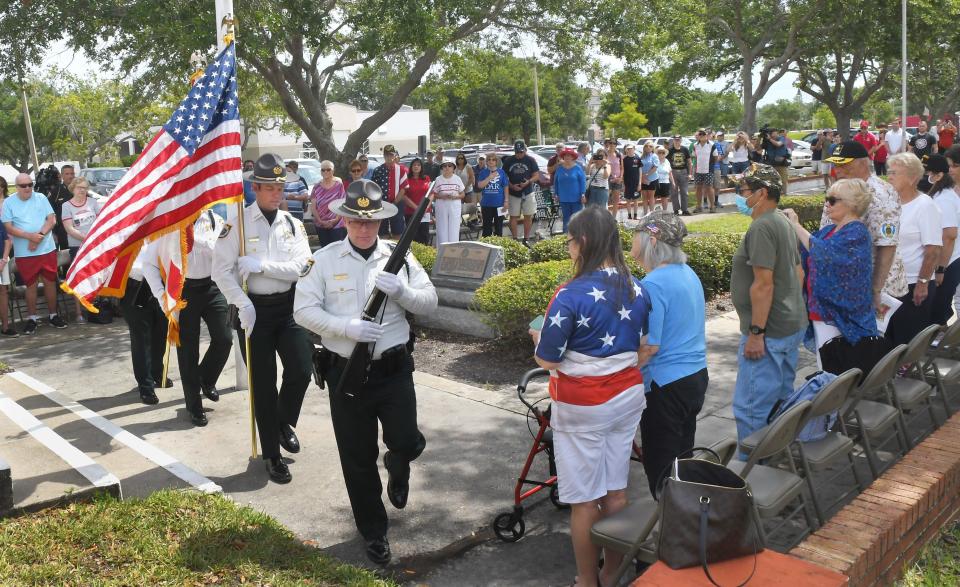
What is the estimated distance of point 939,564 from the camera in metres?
4.20

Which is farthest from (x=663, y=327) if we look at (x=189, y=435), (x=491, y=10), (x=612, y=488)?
(x=491, y=10)

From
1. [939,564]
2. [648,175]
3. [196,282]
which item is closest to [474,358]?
[196,282]

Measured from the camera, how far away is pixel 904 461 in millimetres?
4574

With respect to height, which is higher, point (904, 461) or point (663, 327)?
point (663, 327)

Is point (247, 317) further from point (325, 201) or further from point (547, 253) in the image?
point (325, 201)

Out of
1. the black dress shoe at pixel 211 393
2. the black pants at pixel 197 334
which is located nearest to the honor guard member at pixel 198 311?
the black pants at pixel 197 334

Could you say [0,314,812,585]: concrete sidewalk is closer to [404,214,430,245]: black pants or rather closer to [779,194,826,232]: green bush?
[404,214,430,245]: black pants

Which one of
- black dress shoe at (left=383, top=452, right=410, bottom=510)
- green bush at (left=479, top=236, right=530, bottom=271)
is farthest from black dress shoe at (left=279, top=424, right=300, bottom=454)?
green bush at (left=479, top=236, right=530, bottom=271)

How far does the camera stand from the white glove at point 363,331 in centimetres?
466

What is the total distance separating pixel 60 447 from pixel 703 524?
444 centimetres

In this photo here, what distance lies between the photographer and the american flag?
6.00 m

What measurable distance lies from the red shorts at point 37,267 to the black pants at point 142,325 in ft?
13.4

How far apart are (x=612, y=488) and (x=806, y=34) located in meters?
30.8

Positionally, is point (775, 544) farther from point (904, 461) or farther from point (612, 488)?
point (612, 488)
